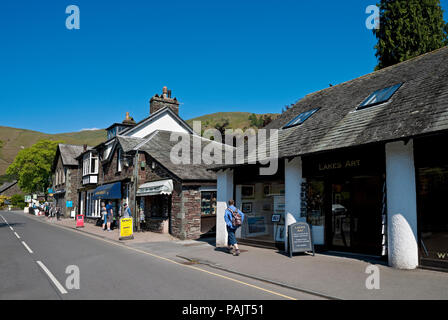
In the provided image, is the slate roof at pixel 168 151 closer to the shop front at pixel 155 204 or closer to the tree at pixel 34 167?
the shop front at pixel 155 204

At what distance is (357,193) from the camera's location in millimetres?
10477

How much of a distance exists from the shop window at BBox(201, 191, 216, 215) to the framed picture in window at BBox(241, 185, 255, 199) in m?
3.72

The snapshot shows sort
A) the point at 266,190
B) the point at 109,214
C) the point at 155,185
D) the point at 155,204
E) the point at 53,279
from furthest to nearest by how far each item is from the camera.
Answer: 1. the point at 109,214
2. the point at 155,204
3. the point at 155,185
4. the point at 266,190
5. the point at 53,279

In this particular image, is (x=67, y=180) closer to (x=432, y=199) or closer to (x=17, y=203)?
(x=432, y=199)

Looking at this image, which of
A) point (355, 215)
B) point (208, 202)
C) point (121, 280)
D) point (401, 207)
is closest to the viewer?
point (121, 280)

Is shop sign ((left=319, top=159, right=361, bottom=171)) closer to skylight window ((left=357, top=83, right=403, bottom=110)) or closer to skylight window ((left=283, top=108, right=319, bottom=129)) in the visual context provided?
skylight window ((left=357, top=83, right=403, bottom=110))

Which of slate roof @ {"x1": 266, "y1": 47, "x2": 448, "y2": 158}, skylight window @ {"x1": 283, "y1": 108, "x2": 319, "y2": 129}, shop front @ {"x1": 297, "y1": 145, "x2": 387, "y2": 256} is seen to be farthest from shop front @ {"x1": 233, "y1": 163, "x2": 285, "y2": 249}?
skylight window @ {"x1": 283, "y1": 108, "x2": 319, "y2": 129}

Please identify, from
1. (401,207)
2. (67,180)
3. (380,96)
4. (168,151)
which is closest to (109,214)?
(168,151)

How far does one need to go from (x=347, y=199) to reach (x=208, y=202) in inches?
359

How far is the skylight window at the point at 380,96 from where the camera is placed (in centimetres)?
1102

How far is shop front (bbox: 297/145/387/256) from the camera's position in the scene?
9.65 meters

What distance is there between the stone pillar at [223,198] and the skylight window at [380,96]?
19.7 feet

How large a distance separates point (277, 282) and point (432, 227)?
4209mm

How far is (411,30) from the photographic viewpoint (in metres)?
24.6
